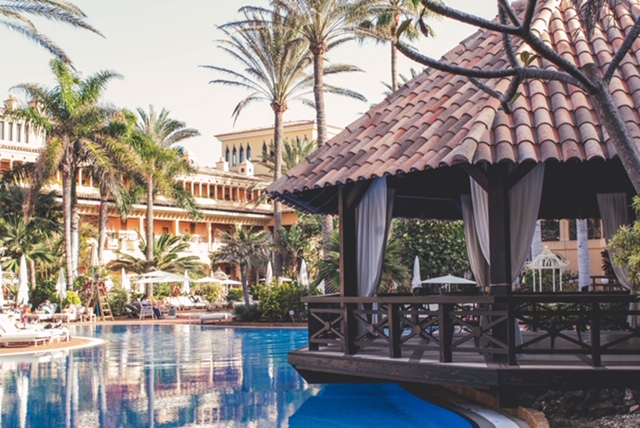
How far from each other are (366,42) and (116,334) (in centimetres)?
1573

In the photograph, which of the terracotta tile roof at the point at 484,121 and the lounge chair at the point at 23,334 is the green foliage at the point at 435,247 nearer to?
the lounge chair at the point at 23,334

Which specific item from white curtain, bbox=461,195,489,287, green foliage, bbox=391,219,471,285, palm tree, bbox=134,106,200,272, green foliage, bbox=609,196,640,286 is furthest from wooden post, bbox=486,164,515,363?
palm tree, bbox=134,106,200,272

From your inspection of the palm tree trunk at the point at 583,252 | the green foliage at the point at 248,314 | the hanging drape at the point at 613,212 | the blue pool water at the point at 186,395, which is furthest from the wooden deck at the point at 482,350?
the green foliage at the point at 248,314

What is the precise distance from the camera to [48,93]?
36.3m

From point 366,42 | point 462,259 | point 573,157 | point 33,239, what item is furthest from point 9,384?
point 33,239

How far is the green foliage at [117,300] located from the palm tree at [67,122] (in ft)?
6.55

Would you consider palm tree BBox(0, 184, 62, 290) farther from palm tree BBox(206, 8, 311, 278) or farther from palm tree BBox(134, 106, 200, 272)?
palm tree BBox(206, 8, 311, 278)

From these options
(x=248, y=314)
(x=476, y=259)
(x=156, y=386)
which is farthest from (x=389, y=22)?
(x=156, y=386)

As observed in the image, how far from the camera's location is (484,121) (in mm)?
10930

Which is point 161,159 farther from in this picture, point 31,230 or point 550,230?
point 550,230

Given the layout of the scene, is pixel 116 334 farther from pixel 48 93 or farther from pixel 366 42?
pixel 366 42

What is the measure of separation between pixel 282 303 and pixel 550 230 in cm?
2095

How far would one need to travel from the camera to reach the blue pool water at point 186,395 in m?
11.0

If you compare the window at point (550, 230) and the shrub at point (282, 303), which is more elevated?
the window at point (550, 230)
